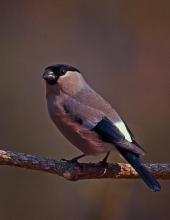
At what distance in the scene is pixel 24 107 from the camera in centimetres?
365

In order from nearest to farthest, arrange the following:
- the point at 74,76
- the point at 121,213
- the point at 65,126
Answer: the point at 65,126 < the point at 74,76 < the point at 121,213

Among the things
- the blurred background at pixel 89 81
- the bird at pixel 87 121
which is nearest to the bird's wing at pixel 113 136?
the bird at pixel 87 121

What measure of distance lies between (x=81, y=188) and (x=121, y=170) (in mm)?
1087

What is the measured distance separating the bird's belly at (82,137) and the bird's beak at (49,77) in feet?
0.46

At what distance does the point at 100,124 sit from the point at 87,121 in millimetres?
44

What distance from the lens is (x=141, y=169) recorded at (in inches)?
89.1

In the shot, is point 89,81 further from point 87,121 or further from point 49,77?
point 87,121

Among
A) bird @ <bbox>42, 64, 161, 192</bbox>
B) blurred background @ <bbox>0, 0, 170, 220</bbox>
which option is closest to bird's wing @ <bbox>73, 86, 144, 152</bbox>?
bird @ <bbox>42, 64, 161, 192</bbox>

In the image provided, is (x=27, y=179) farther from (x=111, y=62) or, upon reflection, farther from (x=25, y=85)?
(x=111, y=62)

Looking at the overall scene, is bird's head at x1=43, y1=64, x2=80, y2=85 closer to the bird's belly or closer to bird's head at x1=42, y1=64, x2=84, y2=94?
bird's head at x1=42, y1=64, x2=84, y2=94

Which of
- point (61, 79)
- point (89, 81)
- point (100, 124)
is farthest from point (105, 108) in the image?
point (89, 81)

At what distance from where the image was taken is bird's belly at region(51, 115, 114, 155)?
2387 millimetres

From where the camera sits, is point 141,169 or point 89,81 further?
point 89,81

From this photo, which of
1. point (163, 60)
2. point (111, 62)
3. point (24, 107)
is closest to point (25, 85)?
point (24, 107)
